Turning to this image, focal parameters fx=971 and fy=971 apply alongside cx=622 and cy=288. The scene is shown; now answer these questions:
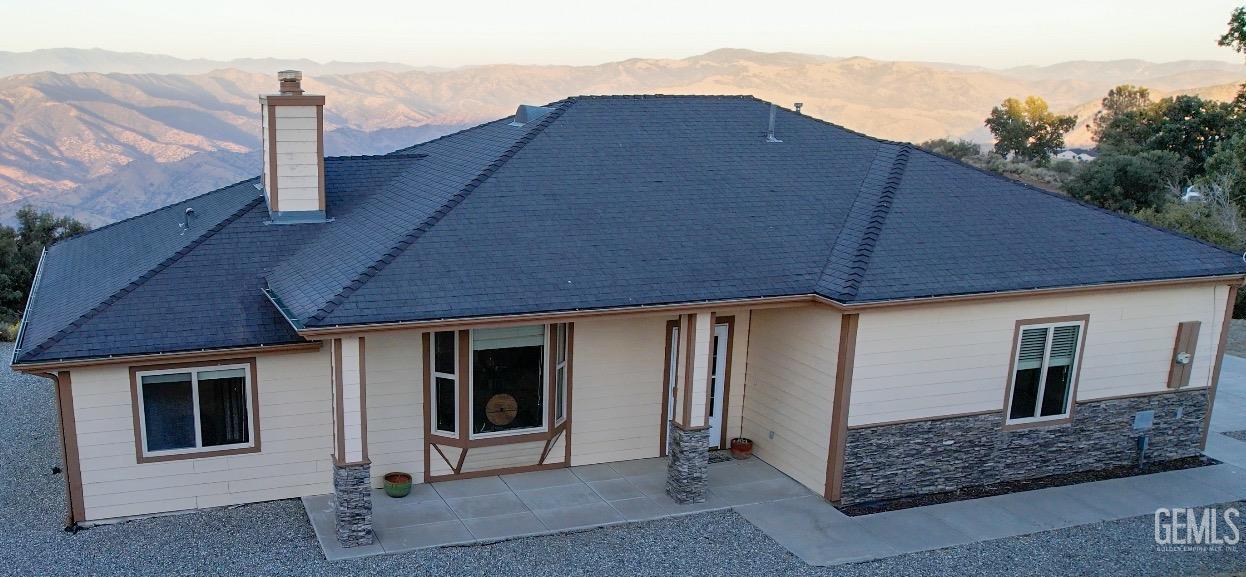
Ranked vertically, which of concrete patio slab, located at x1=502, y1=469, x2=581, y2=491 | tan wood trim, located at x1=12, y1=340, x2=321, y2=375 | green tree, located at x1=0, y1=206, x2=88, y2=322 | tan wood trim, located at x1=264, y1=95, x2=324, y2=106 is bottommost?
green tree, located at x1=0, y1=206, x2=88, y2=322

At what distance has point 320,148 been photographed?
12.5 m

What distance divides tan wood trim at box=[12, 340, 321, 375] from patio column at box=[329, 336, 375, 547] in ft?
3.56

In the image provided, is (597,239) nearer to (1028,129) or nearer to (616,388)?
(616,388)

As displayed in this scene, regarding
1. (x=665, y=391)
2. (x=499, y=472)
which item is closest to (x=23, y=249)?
(x=499, y=472)

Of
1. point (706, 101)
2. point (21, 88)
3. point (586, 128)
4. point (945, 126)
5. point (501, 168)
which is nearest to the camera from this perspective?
point (501, 168)

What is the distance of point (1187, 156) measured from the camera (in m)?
42.5

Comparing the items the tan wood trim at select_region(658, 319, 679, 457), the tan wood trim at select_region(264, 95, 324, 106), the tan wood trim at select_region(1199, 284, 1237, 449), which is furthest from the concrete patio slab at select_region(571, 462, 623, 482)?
the tan wood trim at select_region(1199, 284, 1237, 449)

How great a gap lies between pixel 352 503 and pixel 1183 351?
10.7m

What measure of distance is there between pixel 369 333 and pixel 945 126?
3938 inches

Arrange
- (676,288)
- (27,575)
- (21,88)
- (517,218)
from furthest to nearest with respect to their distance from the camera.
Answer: (21,88), (517,218), (676,288), (27,575)

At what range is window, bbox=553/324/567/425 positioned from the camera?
37.9 feet

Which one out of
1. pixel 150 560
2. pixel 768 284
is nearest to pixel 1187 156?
A: pixel 768 284

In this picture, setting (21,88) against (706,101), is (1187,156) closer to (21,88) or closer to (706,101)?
(706,101)

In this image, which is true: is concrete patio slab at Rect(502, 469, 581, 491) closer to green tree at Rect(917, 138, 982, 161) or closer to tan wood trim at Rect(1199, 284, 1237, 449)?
tan wood trim at Rect(1199, 284, 1237, 449)
